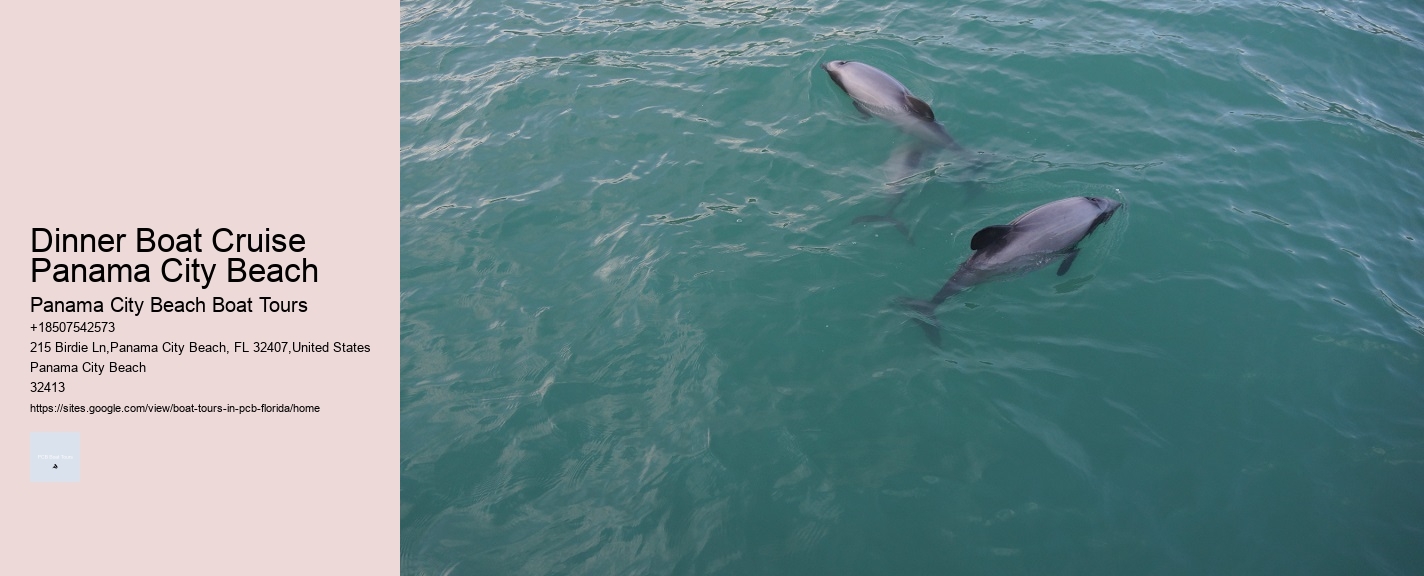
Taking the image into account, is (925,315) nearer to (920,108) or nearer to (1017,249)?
(1017,249)

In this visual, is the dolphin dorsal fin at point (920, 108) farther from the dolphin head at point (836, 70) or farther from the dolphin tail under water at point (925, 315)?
the dolphin tail under water at point (925, 315)

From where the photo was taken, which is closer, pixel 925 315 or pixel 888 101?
pixel 925 315

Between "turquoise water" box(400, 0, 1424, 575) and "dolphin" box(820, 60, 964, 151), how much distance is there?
27 centimetres

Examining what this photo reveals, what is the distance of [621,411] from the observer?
7.97 metres

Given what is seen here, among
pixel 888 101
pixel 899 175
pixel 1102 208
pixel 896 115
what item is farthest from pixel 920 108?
pixel 1102 208

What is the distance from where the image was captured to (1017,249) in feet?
28.2

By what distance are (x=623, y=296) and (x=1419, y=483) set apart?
829 cm

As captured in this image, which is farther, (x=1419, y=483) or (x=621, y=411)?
(x=621, y=411)

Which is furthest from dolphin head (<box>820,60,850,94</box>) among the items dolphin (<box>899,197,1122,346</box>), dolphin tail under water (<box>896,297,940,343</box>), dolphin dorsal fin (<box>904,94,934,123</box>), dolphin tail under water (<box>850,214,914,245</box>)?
dolphin tail under water (<box>896,297,940,343</box>)

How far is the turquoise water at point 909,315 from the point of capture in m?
6.98

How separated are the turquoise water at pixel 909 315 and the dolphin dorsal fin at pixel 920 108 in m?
→ 0.46

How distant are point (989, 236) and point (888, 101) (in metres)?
3.42

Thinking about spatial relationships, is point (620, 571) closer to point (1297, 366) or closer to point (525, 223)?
point (525, 223)
